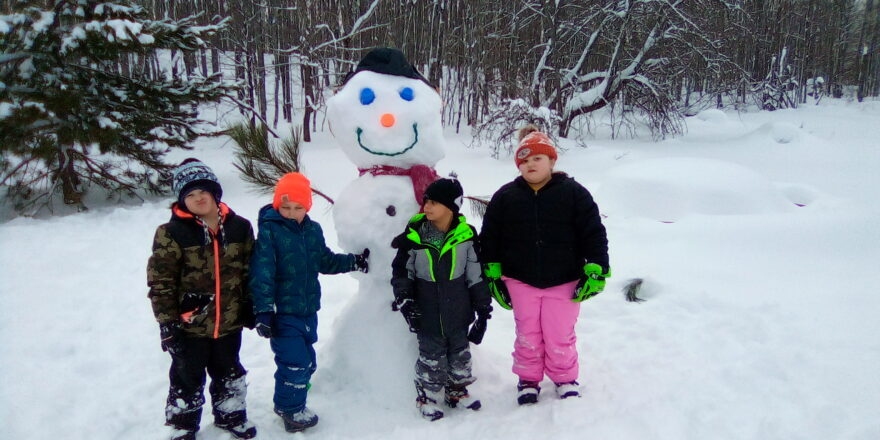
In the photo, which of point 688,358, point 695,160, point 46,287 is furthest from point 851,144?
point 46,287

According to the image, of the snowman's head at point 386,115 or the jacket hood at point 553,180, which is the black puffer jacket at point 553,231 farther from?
the snowman's head at point 386,115

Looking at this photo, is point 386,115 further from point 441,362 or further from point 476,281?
point 441,362

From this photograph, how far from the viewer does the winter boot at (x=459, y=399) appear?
234 cm

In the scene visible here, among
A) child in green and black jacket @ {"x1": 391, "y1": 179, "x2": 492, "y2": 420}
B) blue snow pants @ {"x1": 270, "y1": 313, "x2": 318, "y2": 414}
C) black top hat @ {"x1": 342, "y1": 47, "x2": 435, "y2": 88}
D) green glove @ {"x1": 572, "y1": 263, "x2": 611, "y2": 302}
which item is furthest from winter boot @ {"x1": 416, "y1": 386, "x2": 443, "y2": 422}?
black top hat @ {"x1": 342, "y1": 47, "x2": 435, "y2": 88}

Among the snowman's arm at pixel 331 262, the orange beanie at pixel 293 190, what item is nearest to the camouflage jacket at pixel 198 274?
the orange beanie at pixel 293 190

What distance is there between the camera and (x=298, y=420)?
2.20m

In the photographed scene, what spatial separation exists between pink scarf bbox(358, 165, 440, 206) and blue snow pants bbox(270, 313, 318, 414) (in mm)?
832

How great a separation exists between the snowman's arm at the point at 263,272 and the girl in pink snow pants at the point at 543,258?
1020mm

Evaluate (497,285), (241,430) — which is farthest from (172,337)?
(497,285)

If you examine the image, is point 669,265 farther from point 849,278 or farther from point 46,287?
point 46,287

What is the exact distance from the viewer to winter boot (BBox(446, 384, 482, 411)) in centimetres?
234

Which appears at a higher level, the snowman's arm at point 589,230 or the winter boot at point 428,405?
the snowman's arm at point 589,230

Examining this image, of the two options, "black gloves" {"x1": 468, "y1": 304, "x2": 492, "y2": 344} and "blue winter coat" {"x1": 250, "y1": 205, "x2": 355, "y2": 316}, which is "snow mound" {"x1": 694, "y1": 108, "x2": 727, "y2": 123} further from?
"blue winter coat" {"x1": 250, "y1": 205, "x2": 355, "y2": 316}

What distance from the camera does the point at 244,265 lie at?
7.02 ft
